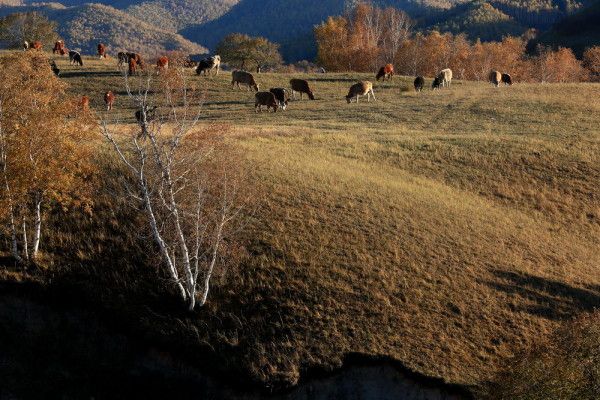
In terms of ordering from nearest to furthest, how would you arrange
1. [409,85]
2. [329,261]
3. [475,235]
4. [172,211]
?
[172,211] → [329,261] → [475,235] → [409,85]

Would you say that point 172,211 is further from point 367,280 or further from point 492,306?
point 492,306

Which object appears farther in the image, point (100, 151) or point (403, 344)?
point (100, 151)

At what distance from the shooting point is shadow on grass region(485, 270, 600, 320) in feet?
75.0

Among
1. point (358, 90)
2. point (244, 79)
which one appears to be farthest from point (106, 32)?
point (358, 90)

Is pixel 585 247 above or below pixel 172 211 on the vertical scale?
below

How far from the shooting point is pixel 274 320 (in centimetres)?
2089

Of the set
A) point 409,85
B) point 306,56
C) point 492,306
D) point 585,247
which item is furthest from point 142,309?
point 306,56

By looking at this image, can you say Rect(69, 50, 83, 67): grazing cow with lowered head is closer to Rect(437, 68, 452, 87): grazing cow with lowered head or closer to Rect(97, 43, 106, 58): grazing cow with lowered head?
Rect(97, 43, 106, 58): grazing cow with lowered head

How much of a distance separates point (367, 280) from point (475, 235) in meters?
6.73

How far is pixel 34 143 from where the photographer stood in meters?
21.6

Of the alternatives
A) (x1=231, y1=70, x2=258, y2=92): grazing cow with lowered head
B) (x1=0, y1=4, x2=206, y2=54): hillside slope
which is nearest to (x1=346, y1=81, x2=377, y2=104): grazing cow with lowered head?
(x1=231, y1=70, x2=258, y2=92): grazing cow with lowered head

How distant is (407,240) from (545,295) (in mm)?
5584

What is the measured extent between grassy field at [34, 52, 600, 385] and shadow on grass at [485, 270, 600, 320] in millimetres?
58

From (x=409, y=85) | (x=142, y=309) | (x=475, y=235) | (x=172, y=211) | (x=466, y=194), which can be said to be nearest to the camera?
(x=172, y=211)
